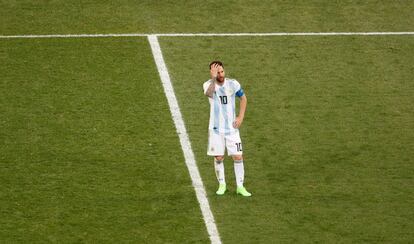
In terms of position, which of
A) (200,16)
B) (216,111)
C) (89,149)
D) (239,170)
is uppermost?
(200,16)

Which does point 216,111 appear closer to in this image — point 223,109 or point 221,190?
point 223,109

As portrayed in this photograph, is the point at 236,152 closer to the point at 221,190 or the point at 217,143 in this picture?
the point at 217,143

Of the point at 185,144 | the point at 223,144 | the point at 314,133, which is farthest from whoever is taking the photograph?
the point at 314,133

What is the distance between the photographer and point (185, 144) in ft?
59.7

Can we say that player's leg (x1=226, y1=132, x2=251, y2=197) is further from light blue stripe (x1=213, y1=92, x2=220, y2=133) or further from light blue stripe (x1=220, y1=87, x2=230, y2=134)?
light blue stripe (x1=213, y1=92, x2=220, y2=133)

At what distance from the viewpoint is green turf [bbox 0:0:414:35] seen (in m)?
22.3

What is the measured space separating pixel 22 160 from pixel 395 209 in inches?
225

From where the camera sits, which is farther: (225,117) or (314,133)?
(314,133)

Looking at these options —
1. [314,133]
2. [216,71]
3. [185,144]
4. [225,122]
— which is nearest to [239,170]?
[225,122]

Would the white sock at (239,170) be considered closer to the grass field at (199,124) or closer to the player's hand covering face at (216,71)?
the grass field at (199,124)

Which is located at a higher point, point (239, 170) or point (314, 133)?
point (314, 133)

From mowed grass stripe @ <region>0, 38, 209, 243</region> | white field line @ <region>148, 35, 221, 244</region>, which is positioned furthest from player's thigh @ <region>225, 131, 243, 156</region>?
mowed grass stripe @ <region>0, 38, 209, 243</region>

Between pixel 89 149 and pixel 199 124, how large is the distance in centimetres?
205

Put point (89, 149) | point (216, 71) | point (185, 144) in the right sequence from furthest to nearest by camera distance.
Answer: point (185, 144) → point (89, 149) → point (216, 71)
